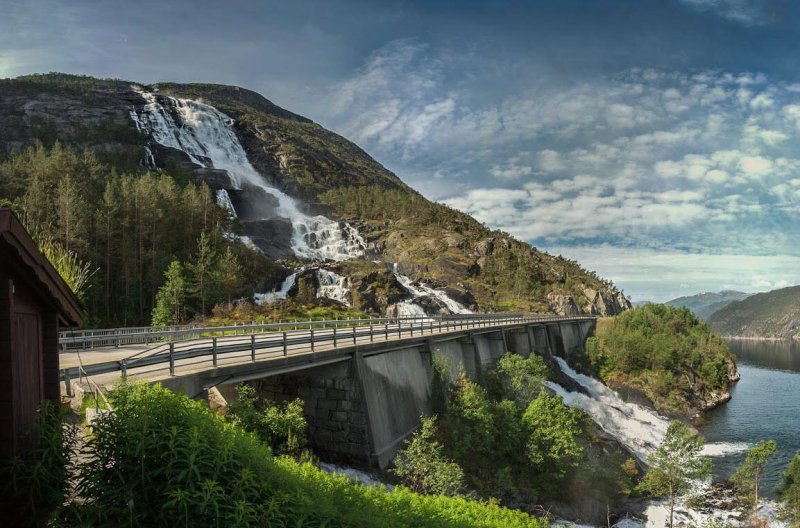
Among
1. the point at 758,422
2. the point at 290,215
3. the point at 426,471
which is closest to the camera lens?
the point at 426,471

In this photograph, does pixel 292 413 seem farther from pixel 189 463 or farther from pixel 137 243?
pixel 137 243

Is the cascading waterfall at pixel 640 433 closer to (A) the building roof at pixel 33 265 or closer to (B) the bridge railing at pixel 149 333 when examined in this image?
(B) the bridge railing at pixel 149 333

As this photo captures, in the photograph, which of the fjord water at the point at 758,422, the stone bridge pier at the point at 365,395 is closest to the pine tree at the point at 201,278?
the stone bridge pier at the point at 365,395

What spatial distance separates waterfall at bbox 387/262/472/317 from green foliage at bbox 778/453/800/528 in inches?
1754

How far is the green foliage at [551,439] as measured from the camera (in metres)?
29.6

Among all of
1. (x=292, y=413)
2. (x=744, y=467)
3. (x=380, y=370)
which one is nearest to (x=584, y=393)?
(x=744, y=467)

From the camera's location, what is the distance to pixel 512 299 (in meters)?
106

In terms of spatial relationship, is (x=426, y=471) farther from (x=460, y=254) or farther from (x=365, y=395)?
(x=460, y=254)

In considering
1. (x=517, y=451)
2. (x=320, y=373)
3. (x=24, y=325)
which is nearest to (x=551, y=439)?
(x=517, y=451)

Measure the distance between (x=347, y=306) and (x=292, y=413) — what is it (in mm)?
45453

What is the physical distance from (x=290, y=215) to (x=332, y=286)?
203ft

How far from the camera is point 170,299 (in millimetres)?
50906

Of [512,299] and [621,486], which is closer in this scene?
[621,486]

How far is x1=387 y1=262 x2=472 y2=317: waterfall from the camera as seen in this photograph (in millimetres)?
71125
